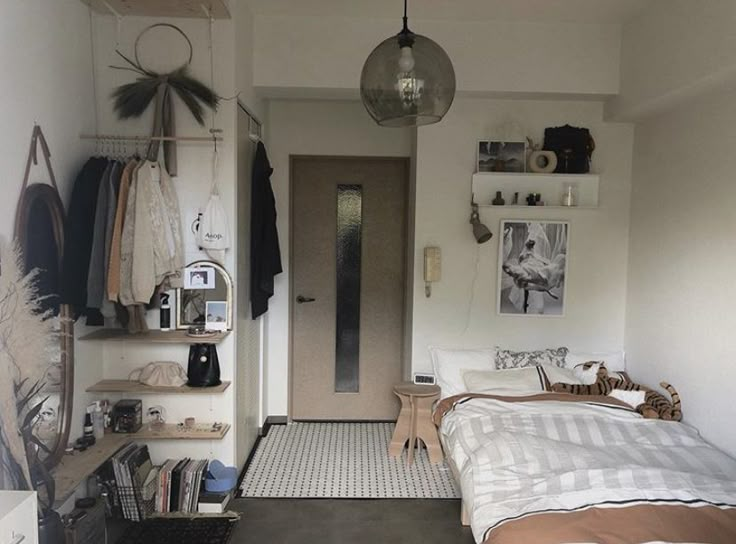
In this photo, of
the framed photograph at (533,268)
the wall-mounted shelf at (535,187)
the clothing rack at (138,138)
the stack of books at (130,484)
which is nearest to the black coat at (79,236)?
the clothing rack at (138,138)

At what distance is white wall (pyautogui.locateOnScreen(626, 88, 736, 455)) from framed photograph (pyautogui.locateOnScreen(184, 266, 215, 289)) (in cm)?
260

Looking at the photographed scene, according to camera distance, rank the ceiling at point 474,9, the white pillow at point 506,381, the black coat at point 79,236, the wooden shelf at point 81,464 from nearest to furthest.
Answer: the wooden shelf at point 81,464 < the black coat at point 79,236 < the ceiling at point 474,9 < the white pillow at point 506,381

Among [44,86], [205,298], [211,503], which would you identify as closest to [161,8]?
[44,86]

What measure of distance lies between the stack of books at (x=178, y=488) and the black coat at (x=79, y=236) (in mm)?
945

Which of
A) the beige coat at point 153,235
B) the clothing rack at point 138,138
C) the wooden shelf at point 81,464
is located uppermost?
the clothing rack at point 138,138

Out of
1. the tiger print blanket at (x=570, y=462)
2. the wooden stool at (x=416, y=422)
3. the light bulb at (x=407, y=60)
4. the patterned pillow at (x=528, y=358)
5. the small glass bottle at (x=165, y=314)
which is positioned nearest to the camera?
the light bulb at (x=407, y=60)

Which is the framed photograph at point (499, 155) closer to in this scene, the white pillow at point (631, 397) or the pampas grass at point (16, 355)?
the white pillow at point (631, 397)

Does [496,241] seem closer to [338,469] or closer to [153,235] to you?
→ [338,469]

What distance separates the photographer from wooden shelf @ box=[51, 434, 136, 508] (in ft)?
7.04

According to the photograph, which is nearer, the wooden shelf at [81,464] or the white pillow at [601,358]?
the wooden shelf at [81,464]

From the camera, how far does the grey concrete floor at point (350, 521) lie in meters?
2.69

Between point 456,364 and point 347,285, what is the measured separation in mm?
1149

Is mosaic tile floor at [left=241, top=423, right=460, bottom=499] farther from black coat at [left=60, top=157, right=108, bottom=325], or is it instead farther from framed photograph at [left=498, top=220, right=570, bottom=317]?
black coat at [left=60, top=157, right=108, bottom=325]

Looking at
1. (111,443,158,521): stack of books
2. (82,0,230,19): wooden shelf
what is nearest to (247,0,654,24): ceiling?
(82,0,230,19): wooden shelf
